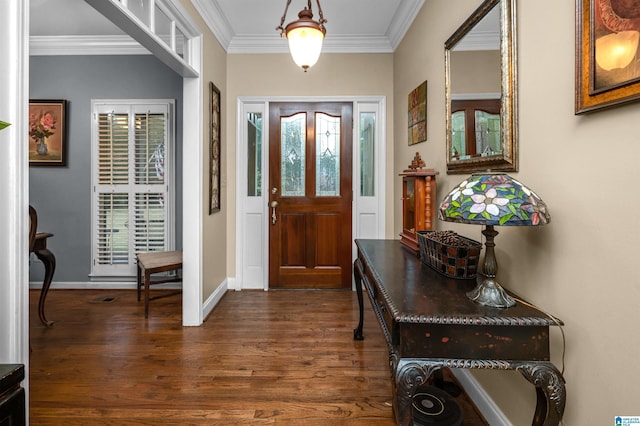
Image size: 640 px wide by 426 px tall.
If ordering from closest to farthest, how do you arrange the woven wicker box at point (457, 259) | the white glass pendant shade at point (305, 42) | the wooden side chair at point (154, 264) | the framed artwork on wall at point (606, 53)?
1. the framed artwork on wall at point (606, 53)
2. the woven wicker box at point (457, 259)
3. the white glass pendant shade at point (305, 42)
4. the wooden side chair at point (154, 264)

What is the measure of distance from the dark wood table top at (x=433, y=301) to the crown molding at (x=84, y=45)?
372cm

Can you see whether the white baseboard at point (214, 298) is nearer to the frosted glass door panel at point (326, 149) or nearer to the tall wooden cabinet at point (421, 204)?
the frosted glass door panel at point (326, 149)

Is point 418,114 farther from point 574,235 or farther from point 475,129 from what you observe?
point 574,235

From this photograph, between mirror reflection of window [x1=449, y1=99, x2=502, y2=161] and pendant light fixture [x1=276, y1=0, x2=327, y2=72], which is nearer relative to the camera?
mirror reflection of window [x1=449, y1=99, x2=502, y2=161]

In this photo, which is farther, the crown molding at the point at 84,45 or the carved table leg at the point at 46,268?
the crown molding at the point at 84,45

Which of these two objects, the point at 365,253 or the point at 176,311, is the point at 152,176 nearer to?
the point at 176,311

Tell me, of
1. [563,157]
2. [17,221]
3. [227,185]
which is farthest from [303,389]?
[227,185]

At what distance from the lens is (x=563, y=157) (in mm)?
1190

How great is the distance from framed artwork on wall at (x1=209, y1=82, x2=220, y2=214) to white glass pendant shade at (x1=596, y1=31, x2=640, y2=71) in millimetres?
2794

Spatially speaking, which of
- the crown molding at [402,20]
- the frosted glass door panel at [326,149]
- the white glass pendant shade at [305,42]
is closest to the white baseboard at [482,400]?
Answer: the white glass pendant shade at [305,42]

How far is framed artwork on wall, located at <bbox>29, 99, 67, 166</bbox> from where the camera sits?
12.0 feet

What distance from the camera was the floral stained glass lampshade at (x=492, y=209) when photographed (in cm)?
106

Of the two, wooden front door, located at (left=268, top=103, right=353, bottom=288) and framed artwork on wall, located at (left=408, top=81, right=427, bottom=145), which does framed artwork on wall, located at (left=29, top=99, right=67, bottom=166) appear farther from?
framed artwork on wall, located at (left=408, top=81, right=427, bottom=145)

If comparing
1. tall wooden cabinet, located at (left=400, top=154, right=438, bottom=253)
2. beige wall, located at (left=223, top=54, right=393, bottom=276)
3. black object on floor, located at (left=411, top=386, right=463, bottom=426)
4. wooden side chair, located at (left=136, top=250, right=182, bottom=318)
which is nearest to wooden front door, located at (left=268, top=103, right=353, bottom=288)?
beige wall, located at (left=223, top=54, right=393, bottom=276)
